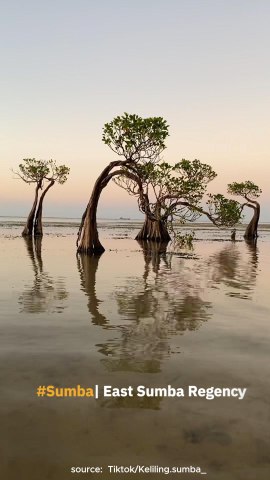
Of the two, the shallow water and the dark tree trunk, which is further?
the dark tree trunk

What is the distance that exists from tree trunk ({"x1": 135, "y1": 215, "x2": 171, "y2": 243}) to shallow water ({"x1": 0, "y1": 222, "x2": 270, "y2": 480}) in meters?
28.8

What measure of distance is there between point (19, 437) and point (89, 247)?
22.6m

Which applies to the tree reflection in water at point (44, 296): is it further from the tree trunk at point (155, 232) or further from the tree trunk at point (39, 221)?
the tree trunk at point (39, 221)

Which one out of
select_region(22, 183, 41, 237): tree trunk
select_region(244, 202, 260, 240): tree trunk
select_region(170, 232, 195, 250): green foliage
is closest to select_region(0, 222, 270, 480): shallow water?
select_region(170, 232, 195, 250): green foliage

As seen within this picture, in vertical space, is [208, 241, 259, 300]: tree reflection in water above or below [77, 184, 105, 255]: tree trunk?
below

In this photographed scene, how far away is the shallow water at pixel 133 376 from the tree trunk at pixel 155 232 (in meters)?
28.8

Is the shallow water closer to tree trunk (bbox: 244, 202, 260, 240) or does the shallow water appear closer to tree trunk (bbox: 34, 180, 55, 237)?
tree trunk (bbox: 34, 180, 55, 237)

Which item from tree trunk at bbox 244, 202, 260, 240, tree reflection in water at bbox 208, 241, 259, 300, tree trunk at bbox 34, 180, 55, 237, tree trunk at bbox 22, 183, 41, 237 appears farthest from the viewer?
tree trunk at bbox 244, 202, 260, 240

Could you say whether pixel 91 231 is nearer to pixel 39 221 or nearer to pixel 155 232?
pixel 155 232

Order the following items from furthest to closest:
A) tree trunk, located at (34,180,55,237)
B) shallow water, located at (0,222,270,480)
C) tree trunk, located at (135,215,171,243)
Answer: tree trunk, located at (34,180,55,237)
tree trunk, located at (135,215,171,243)
shallow water, located at (0,222,270,480)

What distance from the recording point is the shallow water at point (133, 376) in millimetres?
3523

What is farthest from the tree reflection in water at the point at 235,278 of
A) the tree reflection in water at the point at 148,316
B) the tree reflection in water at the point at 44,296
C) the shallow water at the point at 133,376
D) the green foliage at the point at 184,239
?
the tree reflection in water at the point at 44,296

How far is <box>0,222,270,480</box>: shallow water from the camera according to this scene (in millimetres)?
3523

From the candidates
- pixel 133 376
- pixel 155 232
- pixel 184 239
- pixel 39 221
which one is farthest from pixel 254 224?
pixel 133 376
